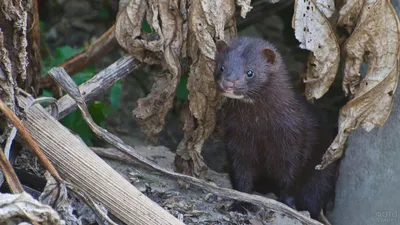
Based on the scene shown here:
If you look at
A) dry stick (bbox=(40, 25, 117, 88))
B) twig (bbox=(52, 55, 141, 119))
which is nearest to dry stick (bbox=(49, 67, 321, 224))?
twig (bbox=(52, 55, 141, 119))

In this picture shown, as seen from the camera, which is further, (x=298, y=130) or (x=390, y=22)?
(x=298, y=130)

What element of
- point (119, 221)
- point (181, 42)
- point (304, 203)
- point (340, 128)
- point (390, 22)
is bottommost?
point (304, 203)

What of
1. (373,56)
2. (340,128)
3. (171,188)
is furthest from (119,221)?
(373,56)

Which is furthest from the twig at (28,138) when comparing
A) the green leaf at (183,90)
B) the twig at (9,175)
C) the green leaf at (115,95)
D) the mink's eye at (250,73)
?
the green leaf at (115,95)

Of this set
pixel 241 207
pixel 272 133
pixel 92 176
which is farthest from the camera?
pixel 272 133

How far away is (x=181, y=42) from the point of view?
376 cm

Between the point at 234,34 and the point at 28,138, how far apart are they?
1.44 metres

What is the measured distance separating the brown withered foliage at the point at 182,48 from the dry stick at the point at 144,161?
1.02 feet

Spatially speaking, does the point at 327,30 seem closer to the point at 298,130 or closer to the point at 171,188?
the point at 298,130

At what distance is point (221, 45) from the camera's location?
3.67 metres

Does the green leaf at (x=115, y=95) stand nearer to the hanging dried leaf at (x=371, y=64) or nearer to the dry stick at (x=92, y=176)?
the dry stick at (x=92, y=176)

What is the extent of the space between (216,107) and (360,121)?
34.7 inches

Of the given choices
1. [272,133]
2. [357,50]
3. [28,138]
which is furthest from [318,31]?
[28,138]

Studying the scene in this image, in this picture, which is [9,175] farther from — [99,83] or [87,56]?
[87,56]
